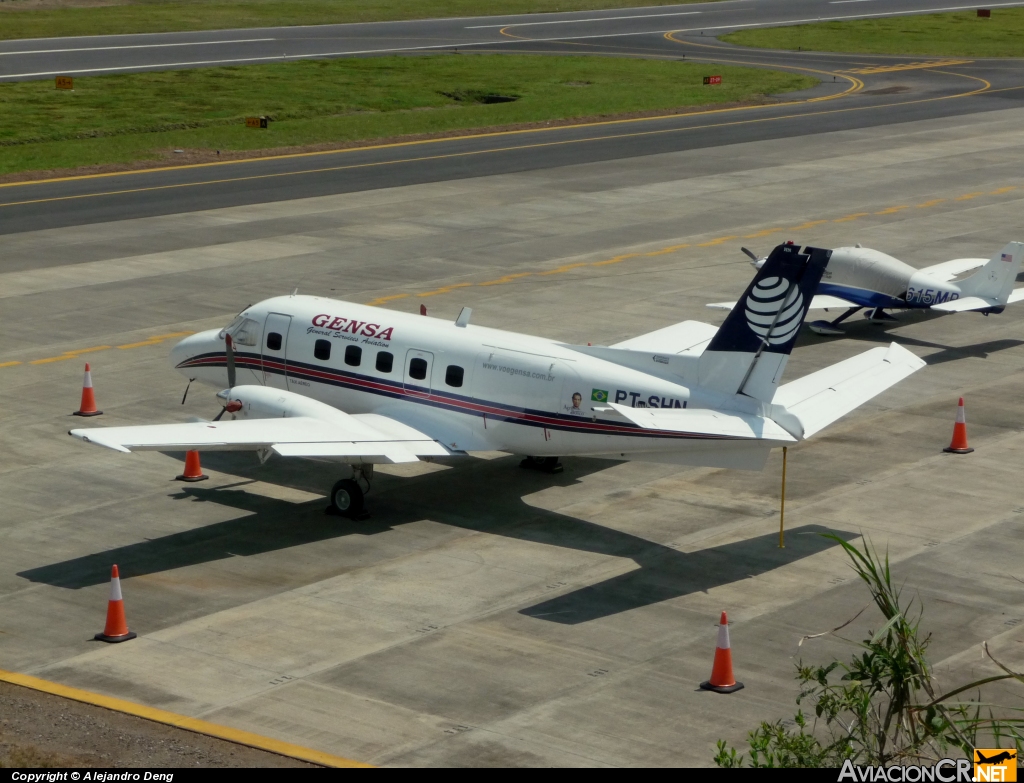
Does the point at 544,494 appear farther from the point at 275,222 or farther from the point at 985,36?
the point at 985,36

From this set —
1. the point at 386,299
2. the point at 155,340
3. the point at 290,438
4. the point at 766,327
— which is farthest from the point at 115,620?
Answer: the point at 386,299

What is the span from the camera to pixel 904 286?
31469 millimetres

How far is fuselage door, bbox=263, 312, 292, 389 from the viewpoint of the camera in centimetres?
2358

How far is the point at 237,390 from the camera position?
21906 mm

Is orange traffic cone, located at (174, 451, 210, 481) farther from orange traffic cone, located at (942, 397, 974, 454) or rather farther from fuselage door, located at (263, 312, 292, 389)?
orange traffic cone, located at (942, 397, 974, 454)

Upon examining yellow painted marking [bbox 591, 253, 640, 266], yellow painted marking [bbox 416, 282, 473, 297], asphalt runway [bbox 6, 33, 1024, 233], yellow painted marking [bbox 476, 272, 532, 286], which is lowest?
yellow painted marking [bbox 416, 282, 473, 297]

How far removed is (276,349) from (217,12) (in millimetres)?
87617

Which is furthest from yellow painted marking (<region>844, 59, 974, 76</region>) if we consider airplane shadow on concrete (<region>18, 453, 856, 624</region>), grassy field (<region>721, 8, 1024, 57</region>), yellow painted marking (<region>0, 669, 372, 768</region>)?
yellow painted marking (<region>0, 669, 372, 768</region>)

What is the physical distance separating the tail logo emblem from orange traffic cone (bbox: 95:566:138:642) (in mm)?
8919

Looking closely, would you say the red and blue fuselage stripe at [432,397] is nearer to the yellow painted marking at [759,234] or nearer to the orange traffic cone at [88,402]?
the orange traffic cone at [88,402]

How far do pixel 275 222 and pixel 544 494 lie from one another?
23731mm

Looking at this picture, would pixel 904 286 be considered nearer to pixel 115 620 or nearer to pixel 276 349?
pixel 276 349

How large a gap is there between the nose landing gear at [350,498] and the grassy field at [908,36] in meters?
78.8

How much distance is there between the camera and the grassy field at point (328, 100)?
57.4 metres
